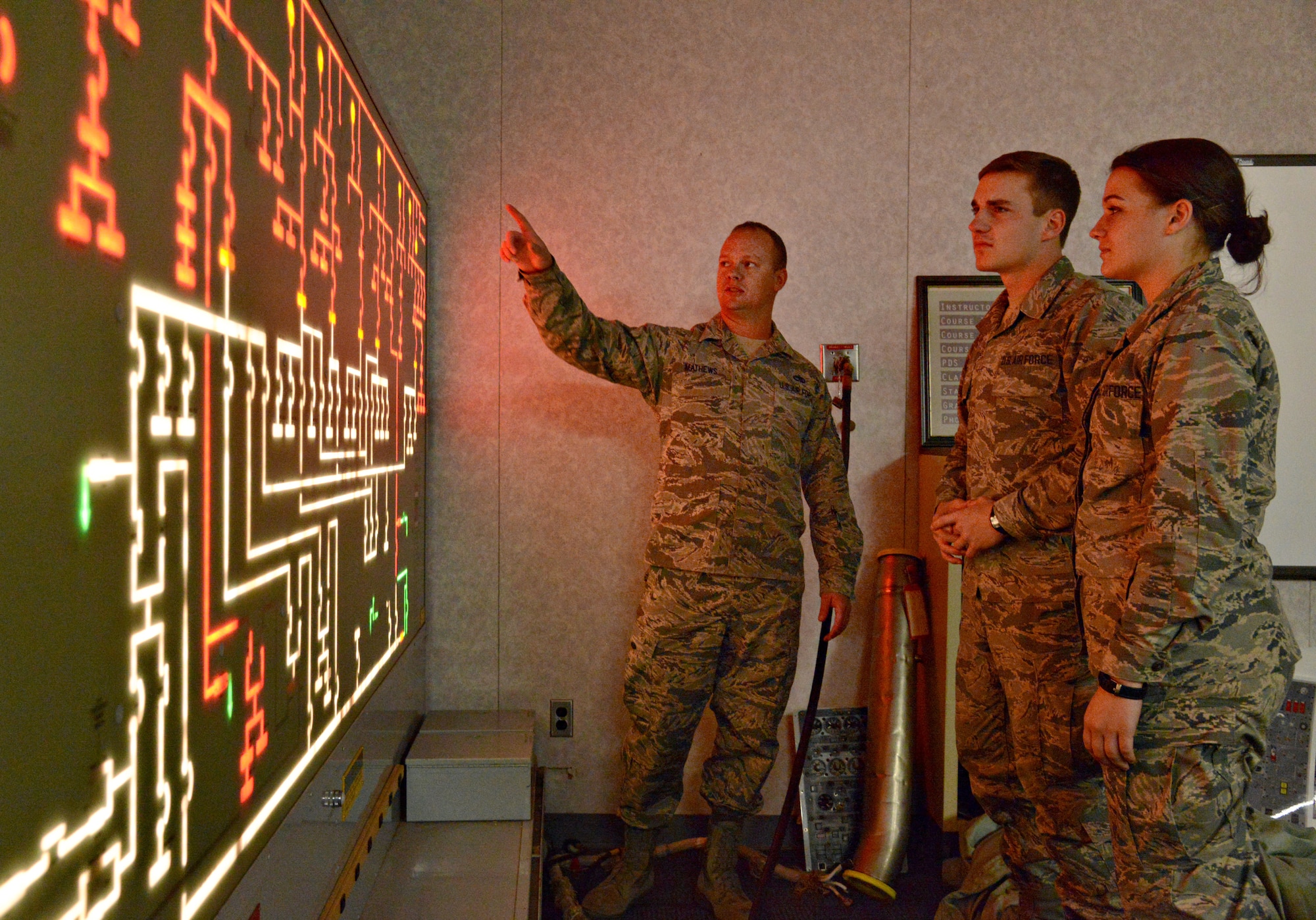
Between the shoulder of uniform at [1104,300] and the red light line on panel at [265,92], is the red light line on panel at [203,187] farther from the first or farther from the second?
the shoulder of uniform at [1104,300]

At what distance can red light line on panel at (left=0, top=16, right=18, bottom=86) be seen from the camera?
530 mm

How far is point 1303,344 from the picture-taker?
2844mm

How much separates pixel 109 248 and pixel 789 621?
1.87 meters

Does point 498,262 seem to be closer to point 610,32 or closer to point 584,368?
point 584,368

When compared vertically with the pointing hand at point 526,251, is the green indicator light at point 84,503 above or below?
below

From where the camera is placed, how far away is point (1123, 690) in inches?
49.3

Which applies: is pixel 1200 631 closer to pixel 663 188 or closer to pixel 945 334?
pixel 945 334

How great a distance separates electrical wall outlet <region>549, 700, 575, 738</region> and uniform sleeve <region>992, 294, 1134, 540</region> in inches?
61.0

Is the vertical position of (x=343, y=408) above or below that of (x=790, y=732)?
above

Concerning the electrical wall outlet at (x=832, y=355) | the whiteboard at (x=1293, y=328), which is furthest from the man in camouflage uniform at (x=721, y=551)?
the whiteboard at (x=1293, y=328)

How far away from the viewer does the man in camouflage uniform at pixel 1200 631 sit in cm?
121

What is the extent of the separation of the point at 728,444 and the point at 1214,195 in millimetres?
1192

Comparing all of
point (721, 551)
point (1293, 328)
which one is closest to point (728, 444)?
point (721, 551)

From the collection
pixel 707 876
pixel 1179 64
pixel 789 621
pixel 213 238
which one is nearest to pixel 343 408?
pixel 213 238
